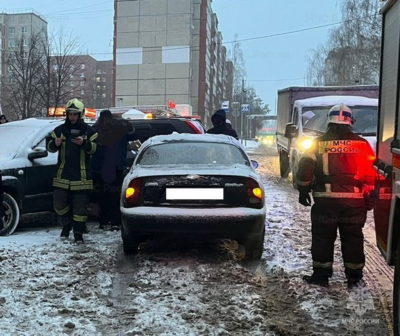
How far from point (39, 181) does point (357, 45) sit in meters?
40.1

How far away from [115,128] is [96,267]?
94.8 inches

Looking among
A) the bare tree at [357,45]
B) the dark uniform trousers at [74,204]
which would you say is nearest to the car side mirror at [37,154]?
the dark uniform trousers at [74,204]

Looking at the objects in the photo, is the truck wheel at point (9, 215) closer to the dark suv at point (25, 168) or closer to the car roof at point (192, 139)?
the dark suv at point (25, 168)

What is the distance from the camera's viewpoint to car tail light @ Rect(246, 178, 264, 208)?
19.0 ft

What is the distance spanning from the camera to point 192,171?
19.0ft

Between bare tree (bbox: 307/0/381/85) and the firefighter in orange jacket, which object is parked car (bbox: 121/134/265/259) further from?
bare tree (bbox: 307/0/381/85)

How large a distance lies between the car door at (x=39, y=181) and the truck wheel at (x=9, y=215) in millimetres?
191

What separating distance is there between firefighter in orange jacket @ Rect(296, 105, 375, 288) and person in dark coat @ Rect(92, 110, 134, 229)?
125 inches

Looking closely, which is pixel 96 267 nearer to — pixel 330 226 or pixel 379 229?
pixel 330 226

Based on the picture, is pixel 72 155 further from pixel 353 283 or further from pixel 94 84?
pixel 94 84

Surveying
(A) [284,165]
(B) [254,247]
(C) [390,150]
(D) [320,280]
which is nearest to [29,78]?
(A) [284,165]

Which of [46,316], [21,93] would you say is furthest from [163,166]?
[21,93]

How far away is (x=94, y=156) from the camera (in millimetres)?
7605

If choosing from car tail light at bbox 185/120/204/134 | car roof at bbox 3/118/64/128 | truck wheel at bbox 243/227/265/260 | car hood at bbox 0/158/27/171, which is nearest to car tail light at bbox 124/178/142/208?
truck wheel at bbox 243/227/265/260
